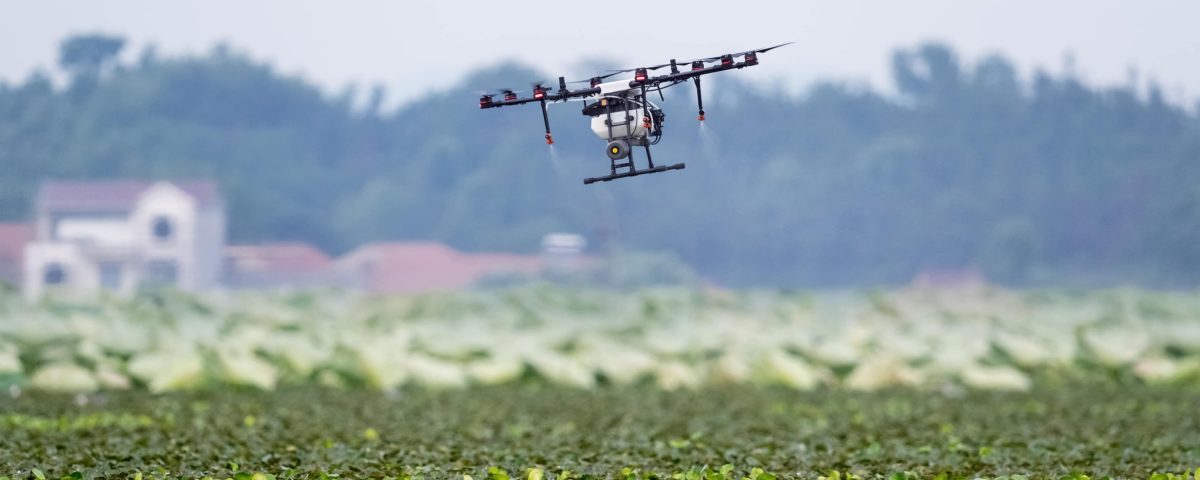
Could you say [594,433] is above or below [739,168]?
below

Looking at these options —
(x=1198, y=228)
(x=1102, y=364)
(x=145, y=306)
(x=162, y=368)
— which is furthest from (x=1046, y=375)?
(x=1198, y=228)

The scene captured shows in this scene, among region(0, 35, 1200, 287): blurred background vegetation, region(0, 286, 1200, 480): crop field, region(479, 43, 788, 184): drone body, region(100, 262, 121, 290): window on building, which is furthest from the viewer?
region(0, 35, 1200, 287): blurred background vegetation

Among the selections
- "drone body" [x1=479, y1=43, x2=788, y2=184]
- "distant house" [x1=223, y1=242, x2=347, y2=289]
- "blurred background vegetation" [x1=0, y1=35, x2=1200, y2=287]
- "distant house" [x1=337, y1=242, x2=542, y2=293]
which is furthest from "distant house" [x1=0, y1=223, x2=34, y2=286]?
"drone body" [x1=479, y1=43, x2=788, y2=184]

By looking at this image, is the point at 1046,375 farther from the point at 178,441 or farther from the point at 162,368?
the point at 178,441

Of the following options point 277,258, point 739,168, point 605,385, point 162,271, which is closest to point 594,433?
point 605,385

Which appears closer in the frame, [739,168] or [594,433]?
[594,433]

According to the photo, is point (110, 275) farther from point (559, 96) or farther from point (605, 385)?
point (559, 96)

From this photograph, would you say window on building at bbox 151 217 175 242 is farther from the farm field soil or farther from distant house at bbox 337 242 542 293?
Result: the farm field soil
